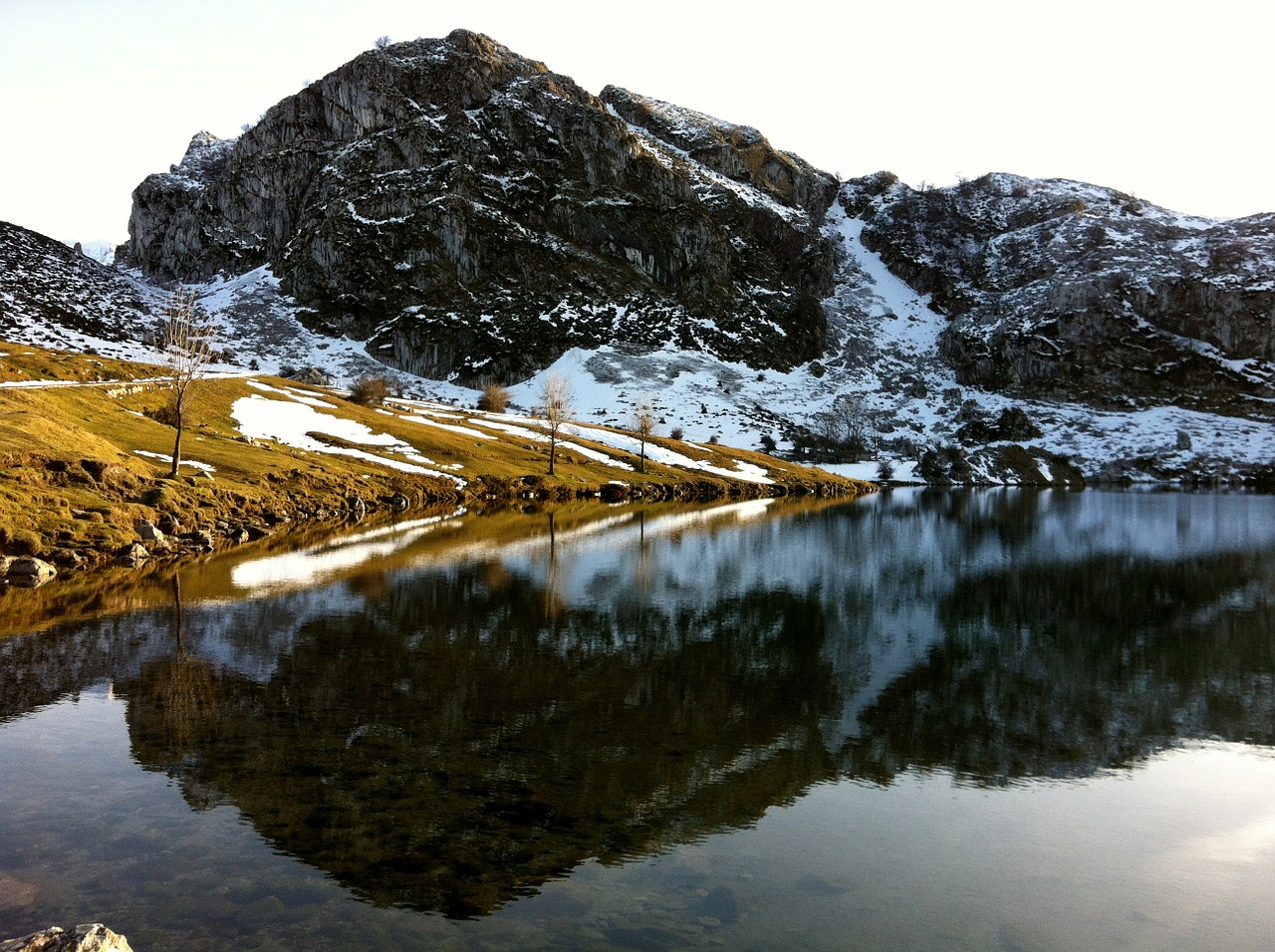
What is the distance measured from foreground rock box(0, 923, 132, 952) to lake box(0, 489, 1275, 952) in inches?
59.5

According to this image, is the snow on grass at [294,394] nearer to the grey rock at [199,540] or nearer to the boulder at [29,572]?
the grey rock at [199,540]

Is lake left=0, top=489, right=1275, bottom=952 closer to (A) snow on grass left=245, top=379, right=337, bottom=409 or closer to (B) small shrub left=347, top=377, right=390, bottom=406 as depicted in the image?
(A) snow on grass left=245, top=379, right=337, bottom=409

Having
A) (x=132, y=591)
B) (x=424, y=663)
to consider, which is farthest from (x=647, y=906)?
(x=132, y=591)

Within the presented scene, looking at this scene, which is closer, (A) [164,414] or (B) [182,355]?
(B) [182,355]

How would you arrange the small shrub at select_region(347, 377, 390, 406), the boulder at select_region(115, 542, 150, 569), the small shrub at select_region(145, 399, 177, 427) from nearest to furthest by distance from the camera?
the boulder at select_region(115, 542, 150, 569)
the small shrub at select_region(145, 399, 177, 427)
the small shrub at select_region(347, 377, 390, 406)

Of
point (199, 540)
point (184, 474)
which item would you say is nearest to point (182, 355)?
point (184, 474)

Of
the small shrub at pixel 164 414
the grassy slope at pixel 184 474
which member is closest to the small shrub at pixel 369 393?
the grassy slope at pixel 184 474

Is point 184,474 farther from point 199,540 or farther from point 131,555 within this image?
point 131,555

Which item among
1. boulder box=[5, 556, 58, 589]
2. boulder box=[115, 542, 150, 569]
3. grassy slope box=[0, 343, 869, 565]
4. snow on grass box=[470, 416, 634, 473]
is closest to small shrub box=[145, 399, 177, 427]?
grassy slope box=[0, 343, 869, 565]

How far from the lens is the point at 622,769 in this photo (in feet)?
46.3

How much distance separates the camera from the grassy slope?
3722 cm

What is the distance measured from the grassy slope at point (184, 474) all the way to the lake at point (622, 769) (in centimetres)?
915

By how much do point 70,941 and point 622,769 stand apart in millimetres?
8599

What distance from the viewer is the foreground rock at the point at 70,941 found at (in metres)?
6.99
